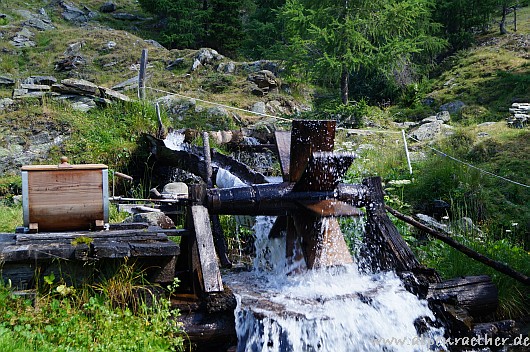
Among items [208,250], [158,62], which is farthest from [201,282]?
[158,62]

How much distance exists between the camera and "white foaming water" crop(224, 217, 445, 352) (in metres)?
4.28

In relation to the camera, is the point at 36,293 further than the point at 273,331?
No

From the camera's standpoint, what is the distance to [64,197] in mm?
4488

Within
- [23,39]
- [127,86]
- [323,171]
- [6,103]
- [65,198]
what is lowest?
[65,198]

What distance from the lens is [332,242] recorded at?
17.8 ft

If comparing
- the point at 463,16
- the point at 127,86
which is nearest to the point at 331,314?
the point at 127,86

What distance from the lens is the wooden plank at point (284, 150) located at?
5879mm

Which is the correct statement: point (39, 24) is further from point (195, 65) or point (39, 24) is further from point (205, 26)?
point (195, 65)

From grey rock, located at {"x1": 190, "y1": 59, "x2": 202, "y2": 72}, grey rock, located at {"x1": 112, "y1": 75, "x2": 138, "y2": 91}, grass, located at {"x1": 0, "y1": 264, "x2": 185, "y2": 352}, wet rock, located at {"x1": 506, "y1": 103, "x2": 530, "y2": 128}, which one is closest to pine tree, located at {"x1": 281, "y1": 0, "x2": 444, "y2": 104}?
wet rock, located at {"x1": 506, "y1": 103, "x2": 530, "y2": 128}

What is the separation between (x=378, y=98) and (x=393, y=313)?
55.0ft

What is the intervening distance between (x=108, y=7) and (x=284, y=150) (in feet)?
93.2

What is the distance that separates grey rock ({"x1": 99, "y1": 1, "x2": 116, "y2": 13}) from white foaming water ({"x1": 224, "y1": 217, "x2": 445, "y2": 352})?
95.4 ft

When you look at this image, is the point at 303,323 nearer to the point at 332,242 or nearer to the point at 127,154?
the point at 332,242

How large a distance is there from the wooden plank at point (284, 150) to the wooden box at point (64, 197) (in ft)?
6.81
